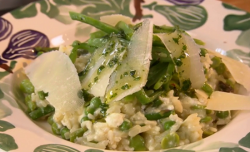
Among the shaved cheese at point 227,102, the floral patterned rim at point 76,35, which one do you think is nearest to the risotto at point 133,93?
the shaved cheese at point 227,102

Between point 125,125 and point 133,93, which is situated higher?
point 133,93

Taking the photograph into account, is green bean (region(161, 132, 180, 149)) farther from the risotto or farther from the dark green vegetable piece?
the dark green vegetable piece

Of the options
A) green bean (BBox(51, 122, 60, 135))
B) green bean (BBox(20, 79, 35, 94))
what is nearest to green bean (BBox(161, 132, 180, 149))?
green bean (BBox(51, 122, 60, 135))

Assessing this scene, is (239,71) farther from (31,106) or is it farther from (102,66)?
(31,106)

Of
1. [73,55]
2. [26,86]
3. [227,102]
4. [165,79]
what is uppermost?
[73,55]

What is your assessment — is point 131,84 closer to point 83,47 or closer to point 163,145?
point 163,145

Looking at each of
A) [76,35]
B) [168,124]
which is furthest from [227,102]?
[76,35]

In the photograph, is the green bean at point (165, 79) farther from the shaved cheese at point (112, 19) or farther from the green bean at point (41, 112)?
the green bean at point (41, 112)
